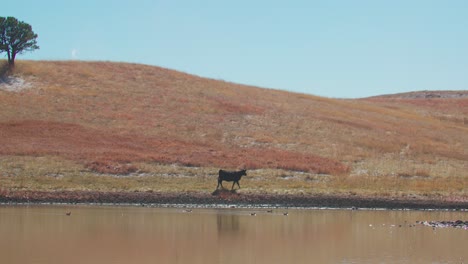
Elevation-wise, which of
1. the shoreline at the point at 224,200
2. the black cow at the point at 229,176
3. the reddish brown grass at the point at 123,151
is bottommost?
the shoreline at the point at 224,200

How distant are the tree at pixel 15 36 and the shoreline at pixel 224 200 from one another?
37910 mm

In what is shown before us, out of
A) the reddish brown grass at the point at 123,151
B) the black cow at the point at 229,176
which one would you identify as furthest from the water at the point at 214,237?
the reddish brown grass at the point at 123,151

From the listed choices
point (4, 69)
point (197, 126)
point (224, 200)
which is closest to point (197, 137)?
point (197, 126)

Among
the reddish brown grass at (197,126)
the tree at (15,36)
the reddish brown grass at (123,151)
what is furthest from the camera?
the tree at (15,36)

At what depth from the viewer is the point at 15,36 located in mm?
72250

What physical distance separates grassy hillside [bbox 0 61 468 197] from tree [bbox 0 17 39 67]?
2.86m

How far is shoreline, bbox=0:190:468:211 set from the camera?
37500 millimetres

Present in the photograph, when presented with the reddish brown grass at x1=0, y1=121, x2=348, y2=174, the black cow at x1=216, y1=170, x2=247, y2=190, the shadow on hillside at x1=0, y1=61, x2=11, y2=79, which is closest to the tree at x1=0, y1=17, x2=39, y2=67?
the shadow on hillside at x1=0, y1=61, x2=11, y2=79

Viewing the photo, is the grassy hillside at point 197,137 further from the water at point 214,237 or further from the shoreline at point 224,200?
the water at point 214,237

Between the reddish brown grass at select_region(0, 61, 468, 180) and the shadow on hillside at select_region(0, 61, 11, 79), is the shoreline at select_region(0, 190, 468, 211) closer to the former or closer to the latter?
the reddish brown grass at select_region(0, 61, 468, 180)

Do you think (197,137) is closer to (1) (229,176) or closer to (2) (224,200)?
(1) (229,176)

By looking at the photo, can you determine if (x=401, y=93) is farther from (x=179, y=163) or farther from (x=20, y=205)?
(x=20, y=205)

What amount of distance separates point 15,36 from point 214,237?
53.3 metres

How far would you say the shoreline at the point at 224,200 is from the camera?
1476 inches
